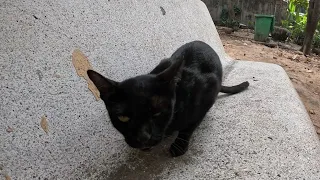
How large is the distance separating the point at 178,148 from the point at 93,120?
0.58 m

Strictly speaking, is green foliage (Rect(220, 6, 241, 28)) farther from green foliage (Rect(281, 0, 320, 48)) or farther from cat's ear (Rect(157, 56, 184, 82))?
cat's ear (Rect(157, 56, 184, 82))

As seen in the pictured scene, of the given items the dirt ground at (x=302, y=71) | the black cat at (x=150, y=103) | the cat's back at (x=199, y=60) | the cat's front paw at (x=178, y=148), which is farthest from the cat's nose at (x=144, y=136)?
the dirt ground at (x=302, y=71)

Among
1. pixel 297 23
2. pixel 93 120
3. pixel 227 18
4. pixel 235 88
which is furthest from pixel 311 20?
pixel 93 120

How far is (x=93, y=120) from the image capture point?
224cm

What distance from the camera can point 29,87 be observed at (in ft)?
6.42

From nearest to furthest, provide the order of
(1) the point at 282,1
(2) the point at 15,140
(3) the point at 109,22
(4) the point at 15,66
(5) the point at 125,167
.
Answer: (2) the point at 15,140, (4) the point at 15,66, (5) the point at 125,167, (3) the point at 109,22, (1) the point at 282,1

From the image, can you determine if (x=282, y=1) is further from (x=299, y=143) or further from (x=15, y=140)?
(x=15, y=140)

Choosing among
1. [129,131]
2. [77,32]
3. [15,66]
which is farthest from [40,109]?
[77,32]

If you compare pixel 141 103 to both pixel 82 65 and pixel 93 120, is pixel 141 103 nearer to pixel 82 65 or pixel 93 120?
pixel 93 120

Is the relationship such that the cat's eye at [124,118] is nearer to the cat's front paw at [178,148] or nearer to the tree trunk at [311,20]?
the cat's front paw at [178,148]

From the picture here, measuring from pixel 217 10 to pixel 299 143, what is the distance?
10.9 m

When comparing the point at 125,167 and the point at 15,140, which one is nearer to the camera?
the point at 15,140

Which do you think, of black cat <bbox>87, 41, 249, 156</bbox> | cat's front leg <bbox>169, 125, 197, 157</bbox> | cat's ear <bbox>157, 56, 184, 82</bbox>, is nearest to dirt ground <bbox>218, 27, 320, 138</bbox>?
cat's front leg <bbox>169, 125, 197, 157</bbox>

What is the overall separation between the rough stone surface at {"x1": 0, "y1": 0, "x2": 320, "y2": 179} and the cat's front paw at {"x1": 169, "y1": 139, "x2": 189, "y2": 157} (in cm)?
4
